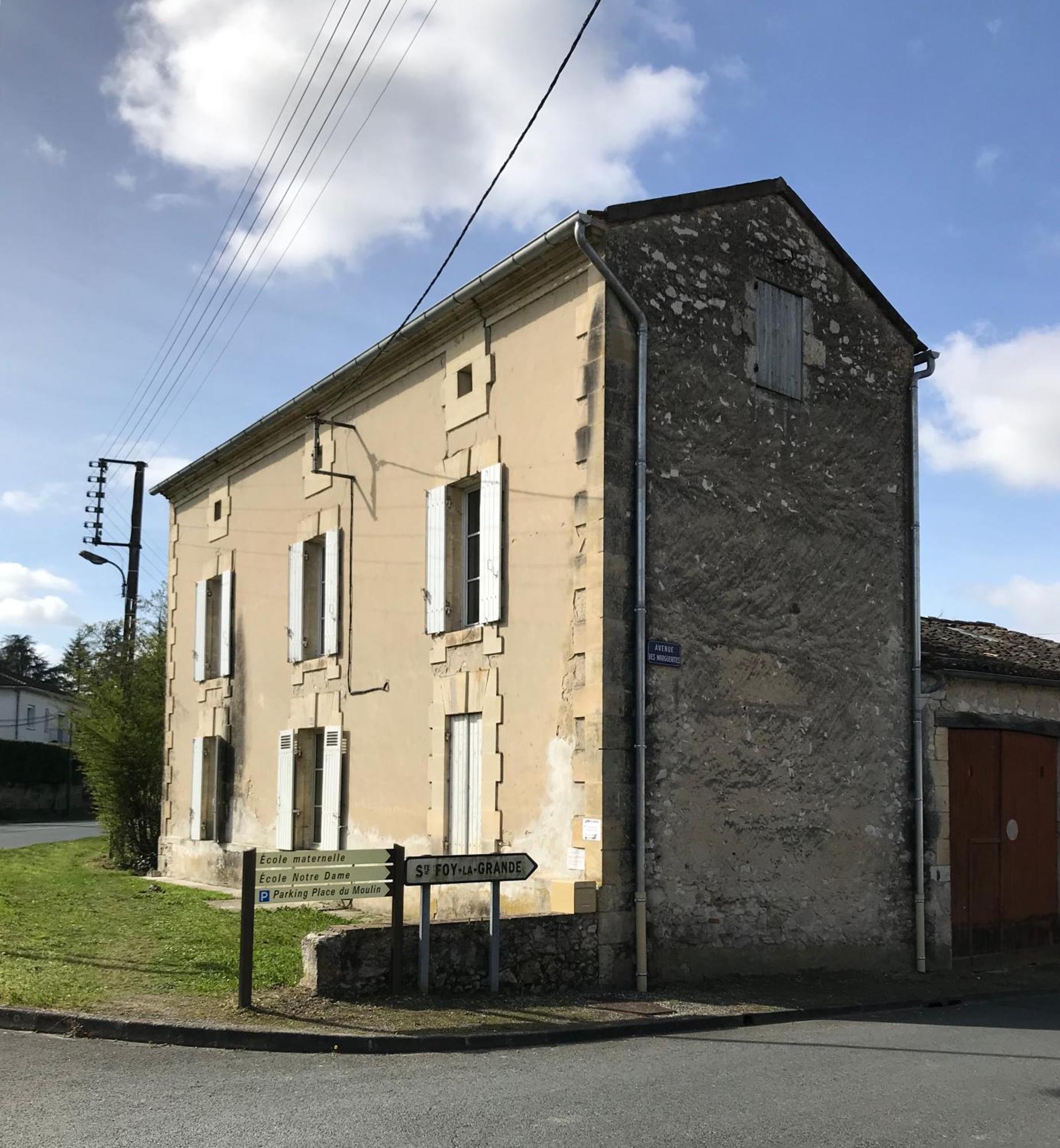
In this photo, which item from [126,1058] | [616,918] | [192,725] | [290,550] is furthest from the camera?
[192,725]

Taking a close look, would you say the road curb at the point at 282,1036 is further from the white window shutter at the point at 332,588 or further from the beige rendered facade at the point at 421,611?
the white window shutter at the point at 332,588

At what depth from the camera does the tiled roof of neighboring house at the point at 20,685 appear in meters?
58.6

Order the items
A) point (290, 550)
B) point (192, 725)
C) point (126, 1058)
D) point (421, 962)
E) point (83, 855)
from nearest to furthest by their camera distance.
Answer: point (126, 1058)
point (421, 962)
point (290, 550)
point (192, 725)
point (83, 855)

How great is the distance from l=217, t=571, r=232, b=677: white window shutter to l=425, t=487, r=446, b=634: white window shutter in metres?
5.48

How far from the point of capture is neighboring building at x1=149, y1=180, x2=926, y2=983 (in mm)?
10078

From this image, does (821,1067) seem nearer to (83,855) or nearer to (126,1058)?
(126,1058)

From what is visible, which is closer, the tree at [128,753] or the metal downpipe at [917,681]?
the metal downpipe at [917,681]

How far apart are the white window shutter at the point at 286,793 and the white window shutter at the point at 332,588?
56.8 inches

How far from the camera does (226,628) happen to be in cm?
1688

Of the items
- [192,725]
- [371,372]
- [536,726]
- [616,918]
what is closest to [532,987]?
[616,918]

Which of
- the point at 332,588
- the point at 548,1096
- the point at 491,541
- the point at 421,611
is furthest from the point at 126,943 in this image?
the point at 548,1096

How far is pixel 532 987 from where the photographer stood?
8945 mm

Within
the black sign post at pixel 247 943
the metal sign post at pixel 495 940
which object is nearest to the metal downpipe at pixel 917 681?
the metal sign post at pixel 495 940

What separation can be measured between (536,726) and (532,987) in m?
2.33
